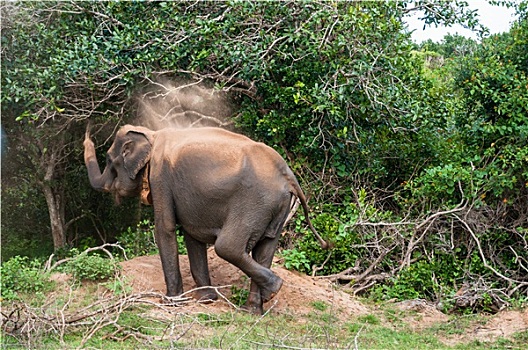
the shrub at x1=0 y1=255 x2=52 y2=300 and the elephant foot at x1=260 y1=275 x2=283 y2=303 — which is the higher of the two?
the elephant foot at x1=260 y1=275 x2=283 y2=303

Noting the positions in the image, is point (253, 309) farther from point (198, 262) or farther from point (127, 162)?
point (127, 162)

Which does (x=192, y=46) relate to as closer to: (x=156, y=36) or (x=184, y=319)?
(x=156, y=36)

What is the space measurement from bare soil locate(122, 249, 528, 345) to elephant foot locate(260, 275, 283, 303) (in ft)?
0.40

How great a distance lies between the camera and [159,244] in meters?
9.10

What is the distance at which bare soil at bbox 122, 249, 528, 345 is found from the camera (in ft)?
28.5

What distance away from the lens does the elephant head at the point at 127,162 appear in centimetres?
934

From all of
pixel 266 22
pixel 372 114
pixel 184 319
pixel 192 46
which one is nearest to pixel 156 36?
pixel 192 46

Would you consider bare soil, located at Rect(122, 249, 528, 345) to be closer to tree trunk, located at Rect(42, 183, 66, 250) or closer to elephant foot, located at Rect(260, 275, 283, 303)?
elephant foot, located at Rect(260, 275, 283, 303)

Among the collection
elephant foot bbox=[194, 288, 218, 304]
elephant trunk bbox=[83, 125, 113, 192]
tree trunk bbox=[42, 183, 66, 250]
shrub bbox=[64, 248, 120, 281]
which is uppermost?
elephant trunk bbox=[83, 125, 113, 192]

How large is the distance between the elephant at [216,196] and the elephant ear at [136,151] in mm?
11

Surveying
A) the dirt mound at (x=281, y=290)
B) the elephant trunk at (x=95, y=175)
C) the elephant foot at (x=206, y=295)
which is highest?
the elephant trunk at (x=95, y=175)

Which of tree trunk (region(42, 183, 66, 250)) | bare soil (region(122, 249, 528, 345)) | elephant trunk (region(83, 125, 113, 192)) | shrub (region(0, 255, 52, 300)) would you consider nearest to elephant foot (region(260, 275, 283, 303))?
bare soil (region(122, 249, 528, 345))

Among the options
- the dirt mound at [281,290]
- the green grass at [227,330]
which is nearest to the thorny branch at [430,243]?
the dirt mound at [281,290]

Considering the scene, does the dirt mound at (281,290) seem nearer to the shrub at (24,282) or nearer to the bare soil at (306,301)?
the bare soil at (306,301)
